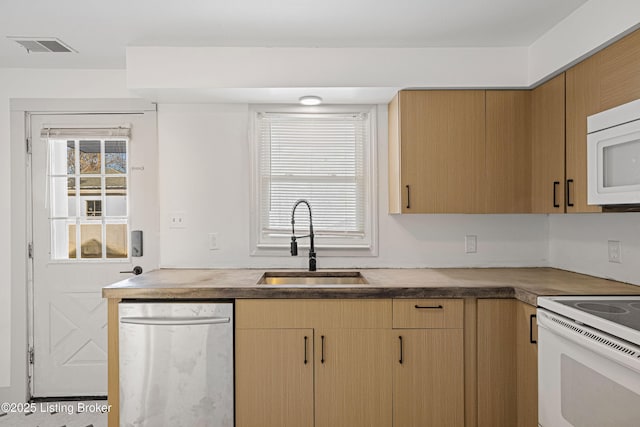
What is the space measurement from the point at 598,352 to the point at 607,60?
133 centimetres

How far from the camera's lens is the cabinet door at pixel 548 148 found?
2.33 meters

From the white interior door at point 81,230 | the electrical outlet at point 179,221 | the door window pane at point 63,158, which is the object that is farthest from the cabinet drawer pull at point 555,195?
the door window pane at point 63,158

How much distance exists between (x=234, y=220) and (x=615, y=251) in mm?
2312

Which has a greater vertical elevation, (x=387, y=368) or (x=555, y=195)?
(x=555, y=195)

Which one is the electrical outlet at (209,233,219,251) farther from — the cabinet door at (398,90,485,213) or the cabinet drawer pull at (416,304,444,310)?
the cabinet drawer pull at (416,304,444,310)

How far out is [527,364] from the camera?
2137 millimetres

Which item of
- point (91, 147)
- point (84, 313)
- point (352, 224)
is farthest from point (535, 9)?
point (84, 313)

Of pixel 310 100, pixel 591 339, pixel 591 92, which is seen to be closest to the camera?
pixel 591 339

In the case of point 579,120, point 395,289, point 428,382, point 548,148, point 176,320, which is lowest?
point 428,382

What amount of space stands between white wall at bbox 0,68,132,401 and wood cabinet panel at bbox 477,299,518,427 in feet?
9.05

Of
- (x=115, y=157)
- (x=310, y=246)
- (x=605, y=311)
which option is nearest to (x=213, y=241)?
→ (x=310, y=246)

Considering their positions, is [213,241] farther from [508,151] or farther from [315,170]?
[508,151]

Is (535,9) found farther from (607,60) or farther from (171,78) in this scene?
(171,78)

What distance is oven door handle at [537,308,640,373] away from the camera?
54.6 inches
